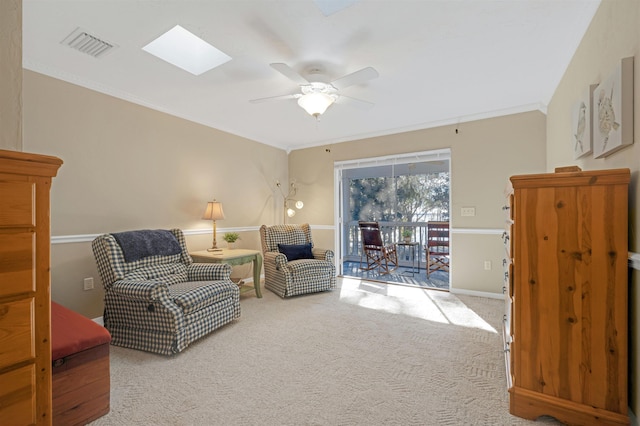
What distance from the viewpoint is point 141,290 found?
91.0 inches

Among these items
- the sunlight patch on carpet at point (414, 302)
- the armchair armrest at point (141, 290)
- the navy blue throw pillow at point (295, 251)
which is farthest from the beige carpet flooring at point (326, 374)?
the navy blue throw pillow at point (295, 251)

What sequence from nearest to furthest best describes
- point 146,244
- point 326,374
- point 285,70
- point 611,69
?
point 611,69 → point 326,374 → point 285,70 → point 146,244

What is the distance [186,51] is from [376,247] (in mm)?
4031

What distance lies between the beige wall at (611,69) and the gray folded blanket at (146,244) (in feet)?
11.4

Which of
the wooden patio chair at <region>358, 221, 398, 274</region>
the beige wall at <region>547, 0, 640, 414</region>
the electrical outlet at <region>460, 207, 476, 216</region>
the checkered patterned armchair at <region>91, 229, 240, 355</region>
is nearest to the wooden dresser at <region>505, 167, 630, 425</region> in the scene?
the beige wall at <region>547, 0, 640, 414</region>

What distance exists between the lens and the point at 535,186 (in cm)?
158

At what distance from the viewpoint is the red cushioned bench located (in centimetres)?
150

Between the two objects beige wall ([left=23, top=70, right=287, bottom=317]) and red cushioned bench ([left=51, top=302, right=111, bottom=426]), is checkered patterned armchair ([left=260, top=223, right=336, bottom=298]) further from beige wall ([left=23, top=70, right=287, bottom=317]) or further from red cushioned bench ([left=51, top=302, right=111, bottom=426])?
red cushioned bench ([left=51, top=302, right=111, bottom=426])

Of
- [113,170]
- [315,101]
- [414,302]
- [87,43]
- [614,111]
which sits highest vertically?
[87,43]

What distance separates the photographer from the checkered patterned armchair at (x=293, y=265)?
3842mm

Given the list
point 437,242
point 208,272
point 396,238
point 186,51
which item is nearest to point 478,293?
point 437,242

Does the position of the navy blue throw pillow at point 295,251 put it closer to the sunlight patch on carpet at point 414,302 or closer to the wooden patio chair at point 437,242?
the sunlight patch on carpet at point 414,302

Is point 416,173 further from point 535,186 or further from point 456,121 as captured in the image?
point 535,186

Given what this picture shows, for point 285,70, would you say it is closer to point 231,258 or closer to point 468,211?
point 231,258
